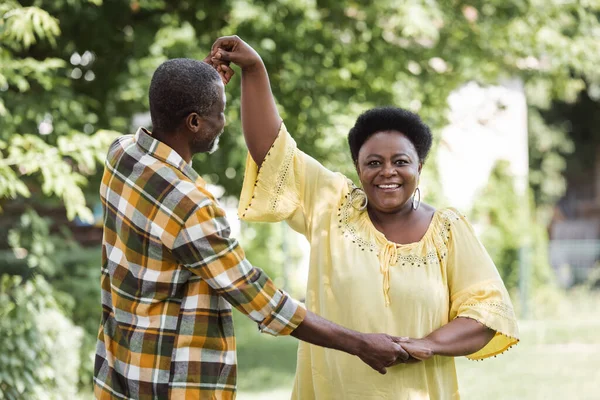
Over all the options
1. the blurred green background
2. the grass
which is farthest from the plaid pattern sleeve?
the grass

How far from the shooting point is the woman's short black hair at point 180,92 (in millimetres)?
2436

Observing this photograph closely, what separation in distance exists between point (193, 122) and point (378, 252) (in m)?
0.84

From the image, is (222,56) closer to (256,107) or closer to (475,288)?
(256,107)

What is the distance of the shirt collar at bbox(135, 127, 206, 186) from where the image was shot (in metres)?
2.46

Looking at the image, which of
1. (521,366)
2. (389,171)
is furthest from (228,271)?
(521,366)

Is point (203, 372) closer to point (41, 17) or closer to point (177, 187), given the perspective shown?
point (177, 187)

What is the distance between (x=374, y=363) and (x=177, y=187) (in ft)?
2.86

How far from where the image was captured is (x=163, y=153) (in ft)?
8.07

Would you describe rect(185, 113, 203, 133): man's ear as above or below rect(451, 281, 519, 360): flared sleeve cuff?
above

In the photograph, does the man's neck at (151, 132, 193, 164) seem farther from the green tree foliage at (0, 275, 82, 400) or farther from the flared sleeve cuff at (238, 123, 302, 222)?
the green tree foliage at (0, 275, 82, 400)

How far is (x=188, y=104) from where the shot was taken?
2.44 meters

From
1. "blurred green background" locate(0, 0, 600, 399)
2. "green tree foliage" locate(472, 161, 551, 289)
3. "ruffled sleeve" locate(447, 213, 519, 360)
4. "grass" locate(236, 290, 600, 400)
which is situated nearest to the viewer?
"ruffled sleeve" locate(447, 213, 519, 360)

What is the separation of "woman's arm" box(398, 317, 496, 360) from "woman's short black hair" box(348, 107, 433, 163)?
621 millimetres

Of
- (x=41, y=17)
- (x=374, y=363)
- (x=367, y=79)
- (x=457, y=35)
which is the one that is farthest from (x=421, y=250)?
(x=457, y=35)
